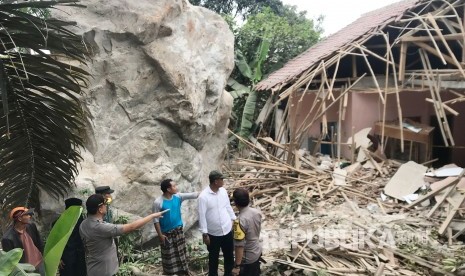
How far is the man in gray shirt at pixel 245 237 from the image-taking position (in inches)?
152

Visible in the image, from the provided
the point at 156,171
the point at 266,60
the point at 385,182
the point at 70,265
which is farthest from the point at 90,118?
the point at 266,60

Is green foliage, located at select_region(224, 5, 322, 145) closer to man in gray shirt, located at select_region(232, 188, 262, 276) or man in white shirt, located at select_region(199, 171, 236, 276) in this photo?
man in white shirt, located at select_region(199, 171, 236, 276)

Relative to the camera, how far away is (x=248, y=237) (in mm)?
3924

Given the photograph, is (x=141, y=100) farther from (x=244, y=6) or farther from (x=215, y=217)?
(x=244, y=6)

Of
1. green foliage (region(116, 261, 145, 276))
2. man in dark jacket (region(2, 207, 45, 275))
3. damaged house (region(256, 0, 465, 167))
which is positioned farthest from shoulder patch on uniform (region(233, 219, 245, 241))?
damaged house (region(256, 0, 465, 167))

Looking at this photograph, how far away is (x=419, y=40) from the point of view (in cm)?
832

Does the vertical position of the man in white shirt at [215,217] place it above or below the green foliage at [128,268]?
above

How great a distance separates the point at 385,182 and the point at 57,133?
6.84 meters

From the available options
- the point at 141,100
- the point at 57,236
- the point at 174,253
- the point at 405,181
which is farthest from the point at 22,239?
the point at 405,181

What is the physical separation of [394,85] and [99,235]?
26.0 feet

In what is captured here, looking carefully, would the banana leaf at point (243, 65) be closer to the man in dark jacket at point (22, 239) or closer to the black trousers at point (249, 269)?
the black trousers at point (249, 269)

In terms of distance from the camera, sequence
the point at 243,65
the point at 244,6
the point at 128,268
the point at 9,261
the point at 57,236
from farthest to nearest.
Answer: the point at 244,6 < the point at 243,65 < the point at 128,268 < the point at 57,236 < the point at 9,261

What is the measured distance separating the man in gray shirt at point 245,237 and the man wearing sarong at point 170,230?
2.72ft

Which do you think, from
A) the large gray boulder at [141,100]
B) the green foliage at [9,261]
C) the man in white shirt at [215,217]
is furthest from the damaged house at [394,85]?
the green foliage at [9,261]
